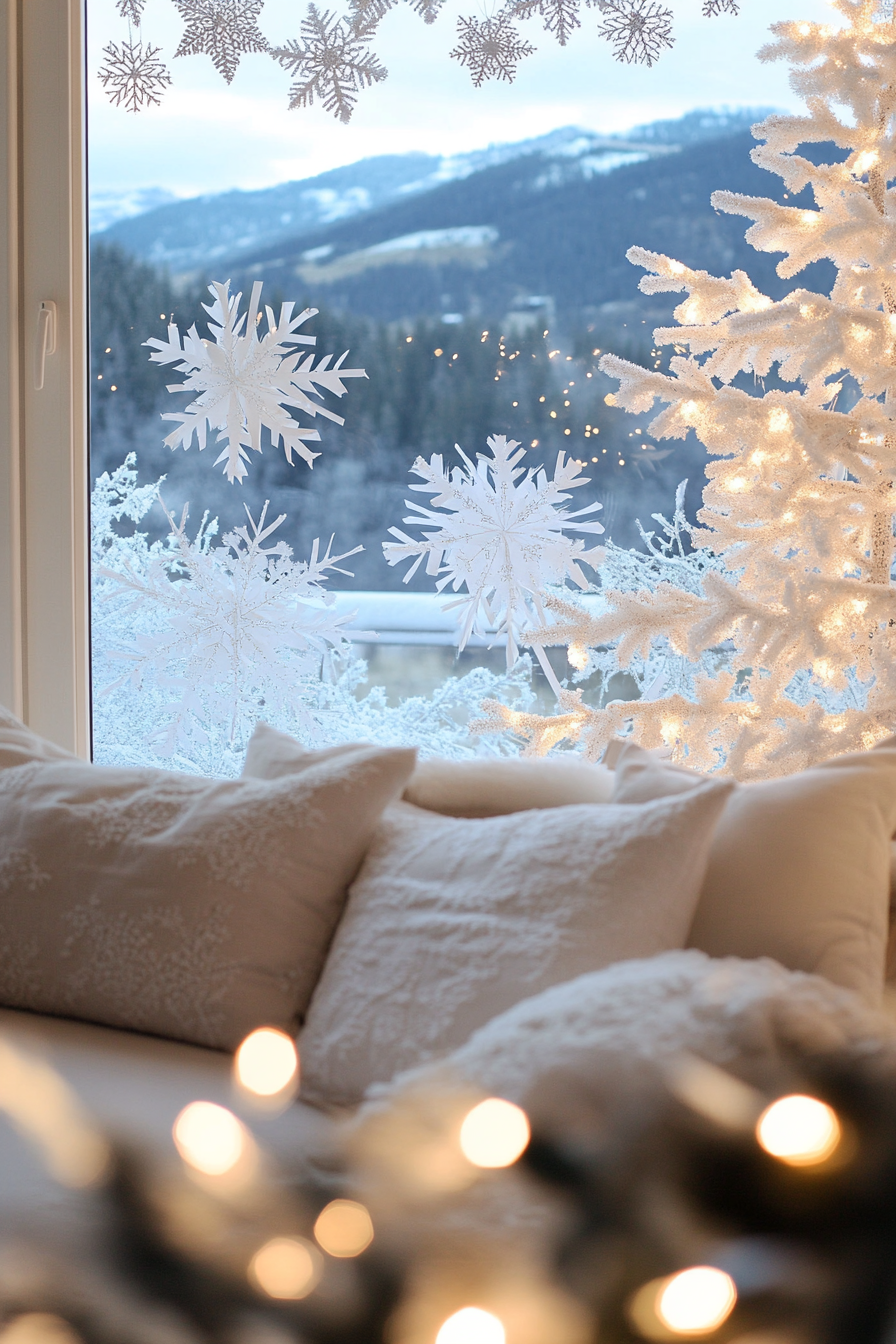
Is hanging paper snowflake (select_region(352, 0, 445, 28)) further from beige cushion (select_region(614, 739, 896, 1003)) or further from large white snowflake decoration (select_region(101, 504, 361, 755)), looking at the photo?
beige cushion (select_region(614, 739, 896, 1003))

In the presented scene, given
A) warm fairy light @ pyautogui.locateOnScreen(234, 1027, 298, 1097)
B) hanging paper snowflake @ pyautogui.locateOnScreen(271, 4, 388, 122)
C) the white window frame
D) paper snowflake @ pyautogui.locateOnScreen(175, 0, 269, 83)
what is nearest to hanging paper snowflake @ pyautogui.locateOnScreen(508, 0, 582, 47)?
hanging paper snowflake @ pyautogui.locateOnScreen(271, 4, 388, 122)

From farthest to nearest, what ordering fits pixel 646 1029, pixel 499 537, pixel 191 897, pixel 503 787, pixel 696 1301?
pixel 499 537 < pixel 503 787 < pixel 191 897 < pixel 646 1029 < pixel 696 1301

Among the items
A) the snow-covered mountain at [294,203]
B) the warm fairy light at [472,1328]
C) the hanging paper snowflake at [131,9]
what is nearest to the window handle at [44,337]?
the snow-covered mountain at [294,203]

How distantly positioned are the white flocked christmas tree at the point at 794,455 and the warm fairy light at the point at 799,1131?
58.1 inches

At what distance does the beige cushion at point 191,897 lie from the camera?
123 cm

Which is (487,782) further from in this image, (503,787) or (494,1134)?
(494,1134)

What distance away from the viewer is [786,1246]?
12.5 inches

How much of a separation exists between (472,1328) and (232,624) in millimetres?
2113

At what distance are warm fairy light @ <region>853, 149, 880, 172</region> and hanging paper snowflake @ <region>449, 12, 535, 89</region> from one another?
796mm

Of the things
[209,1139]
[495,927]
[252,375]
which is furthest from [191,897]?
[252,375]

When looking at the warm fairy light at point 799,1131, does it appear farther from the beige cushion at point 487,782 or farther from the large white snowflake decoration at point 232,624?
the large white snowflake decoration at point 232,624

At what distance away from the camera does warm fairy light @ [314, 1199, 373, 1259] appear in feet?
1.19

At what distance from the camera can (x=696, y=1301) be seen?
331 mm

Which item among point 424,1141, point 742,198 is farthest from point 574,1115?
point 742,198
